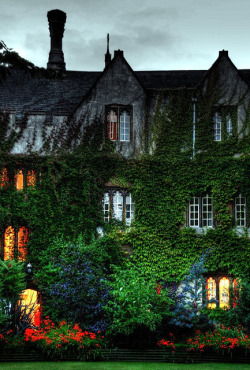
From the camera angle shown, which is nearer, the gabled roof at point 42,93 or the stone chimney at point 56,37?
the gabled roof at point 42,93

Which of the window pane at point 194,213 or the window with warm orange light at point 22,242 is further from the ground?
the window pane at point 194,213

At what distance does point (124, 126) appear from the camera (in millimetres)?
23969

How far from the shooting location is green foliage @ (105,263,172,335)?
1778 cm

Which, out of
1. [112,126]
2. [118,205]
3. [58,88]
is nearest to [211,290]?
[118,205]

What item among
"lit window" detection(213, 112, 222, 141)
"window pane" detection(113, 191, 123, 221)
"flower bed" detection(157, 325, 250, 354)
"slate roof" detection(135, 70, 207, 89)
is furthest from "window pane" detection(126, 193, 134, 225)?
"flower bed" detection(157, 325, 250, 354)

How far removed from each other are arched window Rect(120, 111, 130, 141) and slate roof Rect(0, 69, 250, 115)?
90.0 inches

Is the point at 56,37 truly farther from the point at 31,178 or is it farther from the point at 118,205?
the point at 118,205

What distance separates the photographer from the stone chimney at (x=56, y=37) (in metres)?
28.9

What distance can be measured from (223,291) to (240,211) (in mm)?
3481

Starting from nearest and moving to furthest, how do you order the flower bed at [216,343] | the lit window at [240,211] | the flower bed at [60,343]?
the flower bed at [60,343] < the flower bed at [216,343] < the lit window at [240,211]

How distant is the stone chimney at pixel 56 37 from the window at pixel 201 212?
1123 cm

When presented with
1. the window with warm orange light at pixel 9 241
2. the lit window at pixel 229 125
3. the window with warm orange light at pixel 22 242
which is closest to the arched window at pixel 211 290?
the lit window at pixel 229 125

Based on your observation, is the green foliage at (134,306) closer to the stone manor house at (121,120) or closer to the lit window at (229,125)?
the stone manor house at (121,120)

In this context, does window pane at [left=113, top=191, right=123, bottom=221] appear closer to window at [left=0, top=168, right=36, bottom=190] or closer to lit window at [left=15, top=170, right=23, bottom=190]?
window at [left=0, top=168, right=36, bottom=190]
